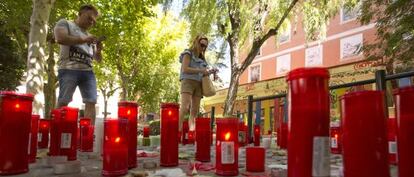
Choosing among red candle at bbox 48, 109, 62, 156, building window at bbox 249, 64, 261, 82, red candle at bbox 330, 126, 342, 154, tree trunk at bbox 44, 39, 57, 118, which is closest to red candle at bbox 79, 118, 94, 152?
red candle at bbox 48, 109, 62, 156

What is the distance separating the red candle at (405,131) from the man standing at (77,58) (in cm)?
351

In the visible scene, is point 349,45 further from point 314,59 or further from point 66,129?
point 66,129

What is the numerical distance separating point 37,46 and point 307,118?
844 cm

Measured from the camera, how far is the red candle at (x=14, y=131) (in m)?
2.78

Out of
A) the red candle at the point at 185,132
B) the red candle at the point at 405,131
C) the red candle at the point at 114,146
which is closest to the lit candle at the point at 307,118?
the red candle at the point at 405,131

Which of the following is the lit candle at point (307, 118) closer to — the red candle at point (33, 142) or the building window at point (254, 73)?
the red candle at point (33, 142)

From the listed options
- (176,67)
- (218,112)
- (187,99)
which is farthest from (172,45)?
(187,99)

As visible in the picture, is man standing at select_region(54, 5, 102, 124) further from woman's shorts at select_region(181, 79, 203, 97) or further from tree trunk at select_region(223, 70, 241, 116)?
tree trunk at select_region(223, 70, 241, 116)

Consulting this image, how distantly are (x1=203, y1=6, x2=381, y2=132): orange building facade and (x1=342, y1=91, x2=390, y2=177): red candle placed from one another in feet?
45.5

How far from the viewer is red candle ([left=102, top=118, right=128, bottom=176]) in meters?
2.74

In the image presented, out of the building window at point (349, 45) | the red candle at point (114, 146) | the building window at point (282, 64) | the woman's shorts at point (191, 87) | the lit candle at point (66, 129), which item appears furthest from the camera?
the building window at point (282, 64)

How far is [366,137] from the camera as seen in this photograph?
1706 mm

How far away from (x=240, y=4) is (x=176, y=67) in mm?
14426

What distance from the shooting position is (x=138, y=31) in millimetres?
16281
